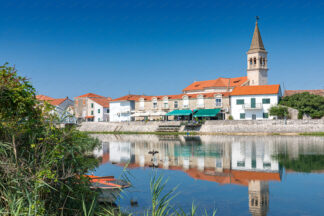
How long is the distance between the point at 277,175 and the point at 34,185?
1609 centimetres

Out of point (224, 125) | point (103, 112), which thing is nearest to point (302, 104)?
point (224, 125)

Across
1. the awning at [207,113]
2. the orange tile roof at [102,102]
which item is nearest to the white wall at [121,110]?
the orange tile roof at [102,102]

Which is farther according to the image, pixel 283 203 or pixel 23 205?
pixel 283 203

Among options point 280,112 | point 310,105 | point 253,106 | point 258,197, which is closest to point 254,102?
point 253,106

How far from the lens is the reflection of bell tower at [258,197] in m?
13.2

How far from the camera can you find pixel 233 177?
65.3ft

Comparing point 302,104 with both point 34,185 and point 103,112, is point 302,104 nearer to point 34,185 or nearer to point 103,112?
point 103,112

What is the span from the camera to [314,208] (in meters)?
13.4

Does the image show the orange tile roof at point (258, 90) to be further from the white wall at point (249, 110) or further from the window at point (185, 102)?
the window at point (185, 102)

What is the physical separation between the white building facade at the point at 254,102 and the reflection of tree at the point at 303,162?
26.1 m

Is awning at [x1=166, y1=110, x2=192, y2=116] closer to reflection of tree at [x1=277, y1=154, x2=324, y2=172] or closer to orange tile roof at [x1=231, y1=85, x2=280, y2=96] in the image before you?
orange tile roof at [x1=231, y1=85, x2=280, y2=96]

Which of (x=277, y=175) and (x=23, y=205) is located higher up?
(x=23, y=205)

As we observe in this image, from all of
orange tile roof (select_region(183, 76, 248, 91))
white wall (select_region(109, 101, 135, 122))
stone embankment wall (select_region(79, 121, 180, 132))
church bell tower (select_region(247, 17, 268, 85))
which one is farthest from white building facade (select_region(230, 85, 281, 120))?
white wall (select_region(109, 101, 135, 122))

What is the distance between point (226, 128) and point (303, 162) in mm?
25815
